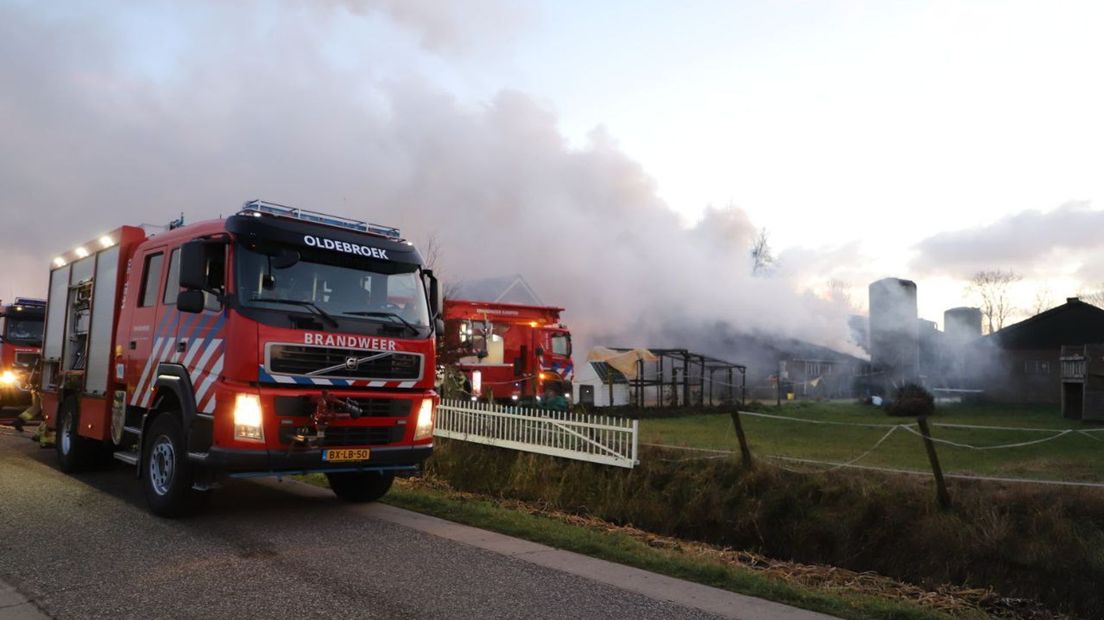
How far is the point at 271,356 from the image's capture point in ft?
21.2

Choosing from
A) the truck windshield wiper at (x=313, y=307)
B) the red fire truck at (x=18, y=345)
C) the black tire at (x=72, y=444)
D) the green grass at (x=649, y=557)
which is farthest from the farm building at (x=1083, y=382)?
the red fire truck at (x=18, y=345)

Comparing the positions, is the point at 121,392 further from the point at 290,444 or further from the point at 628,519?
the point at 628,519

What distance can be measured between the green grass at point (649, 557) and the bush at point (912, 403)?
1841 centimetres

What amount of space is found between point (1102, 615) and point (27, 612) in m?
8.76

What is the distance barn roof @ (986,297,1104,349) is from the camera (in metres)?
31.5

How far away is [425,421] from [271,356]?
1.75 metres

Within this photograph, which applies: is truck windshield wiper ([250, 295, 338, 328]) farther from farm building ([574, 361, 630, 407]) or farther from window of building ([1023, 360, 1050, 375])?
window of building ([1023, 360, 1050, 375])

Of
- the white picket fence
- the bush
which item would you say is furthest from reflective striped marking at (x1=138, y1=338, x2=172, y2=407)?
the bush

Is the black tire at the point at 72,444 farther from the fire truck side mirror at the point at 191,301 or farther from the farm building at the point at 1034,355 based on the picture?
the farm building at the point at 1034,355

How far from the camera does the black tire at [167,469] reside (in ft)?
22.4

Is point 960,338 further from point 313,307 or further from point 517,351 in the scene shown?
point 313,307

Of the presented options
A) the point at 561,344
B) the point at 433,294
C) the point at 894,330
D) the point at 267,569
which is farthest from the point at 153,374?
the point at 894,330

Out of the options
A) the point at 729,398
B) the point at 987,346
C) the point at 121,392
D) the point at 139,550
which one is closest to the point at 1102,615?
the point at 139,550

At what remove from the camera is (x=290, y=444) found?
6.55 meters
